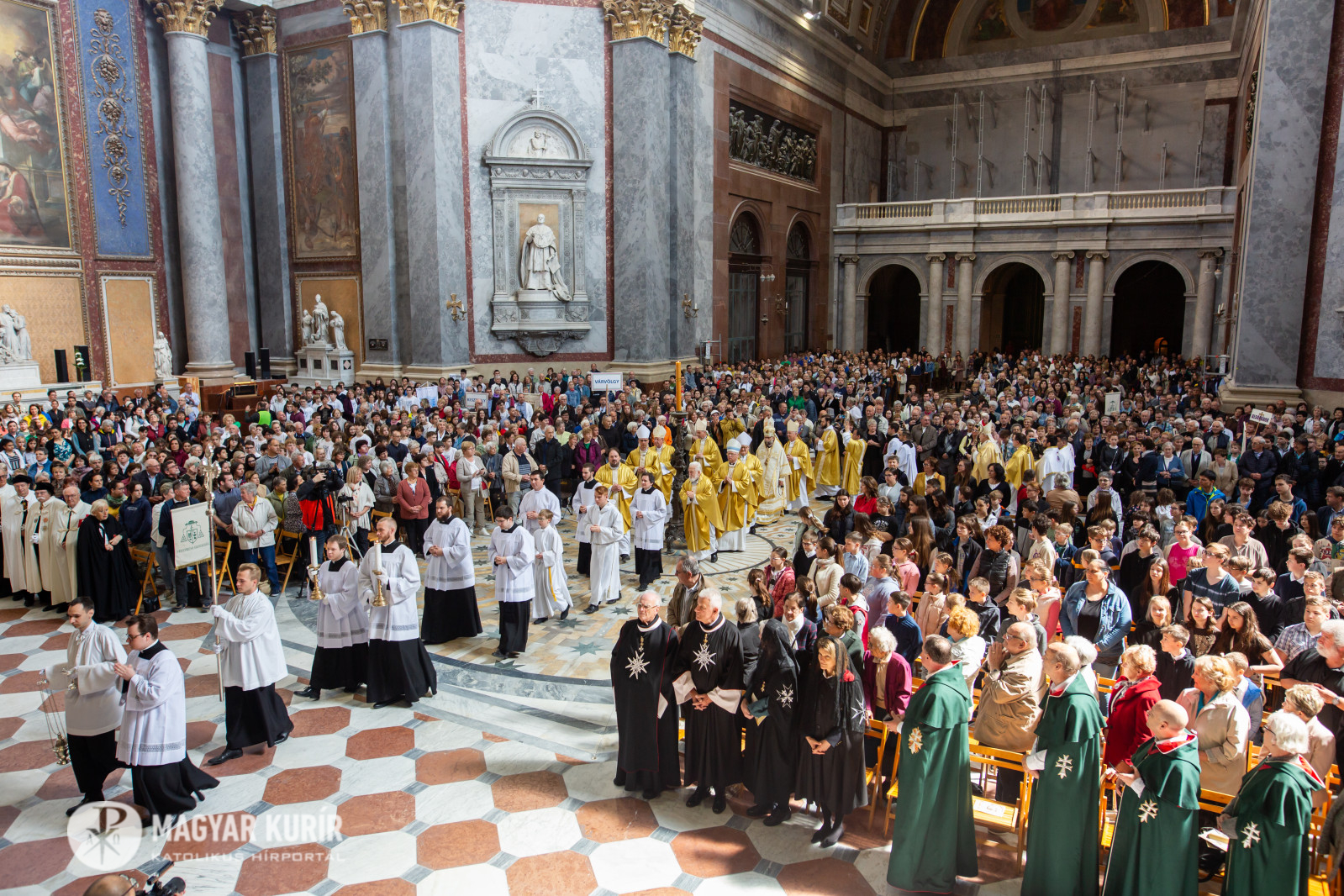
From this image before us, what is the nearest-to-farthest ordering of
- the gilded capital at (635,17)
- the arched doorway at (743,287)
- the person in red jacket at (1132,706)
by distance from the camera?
1. the person in red jacket at (1132,706)
2. the gilded capital at (635,17)
3. the arched doorway at (743,287)

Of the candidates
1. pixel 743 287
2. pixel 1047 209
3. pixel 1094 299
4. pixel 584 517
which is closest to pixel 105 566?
pixel 584 517

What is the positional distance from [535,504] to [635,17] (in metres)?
16.7

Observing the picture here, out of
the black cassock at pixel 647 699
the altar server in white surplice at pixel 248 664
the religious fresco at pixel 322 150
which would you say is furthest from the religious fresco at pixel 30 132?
the black cassock at pixel 647 699

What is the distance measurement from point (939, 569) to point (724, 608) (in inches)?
143

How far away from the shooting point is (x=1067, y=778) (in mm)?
4930

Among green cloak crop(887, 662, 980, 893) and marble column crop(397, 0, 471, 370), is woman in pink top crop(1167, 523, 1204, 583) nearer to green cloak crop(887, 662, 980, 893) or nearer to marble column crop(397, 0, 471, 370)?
green cloak crop(887, 662, 980, 893)

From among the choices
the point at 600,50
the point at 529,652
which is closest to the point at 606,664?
the point at 529,652

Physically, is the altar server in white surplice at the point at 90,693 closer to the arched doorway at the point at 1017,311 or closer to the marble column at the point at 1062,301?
the marble column at the point at 1062,301

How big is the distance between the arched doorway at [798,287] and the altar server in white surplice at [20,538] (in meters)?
24.5

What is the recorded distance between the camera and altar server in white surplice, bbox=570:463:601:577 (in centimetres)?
1099

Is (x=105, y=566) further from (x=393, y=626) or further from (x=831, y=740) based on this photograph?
(x=831, y=740)

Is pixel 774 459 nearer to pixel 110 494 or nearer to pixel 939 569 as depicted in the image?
pixel 939 569

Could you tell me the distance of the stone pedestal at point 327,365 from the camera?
75.6 feet

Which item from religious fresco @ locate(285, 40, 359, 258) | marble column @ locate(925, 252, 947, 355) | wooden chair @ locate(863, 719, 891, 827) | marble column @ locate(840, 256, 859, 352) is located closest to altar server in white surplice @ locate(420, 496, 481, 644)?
wooden chair @ locate(863, 719, 891, 827)
